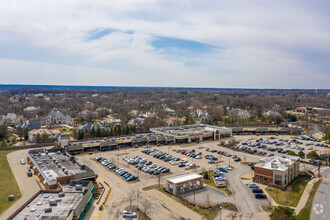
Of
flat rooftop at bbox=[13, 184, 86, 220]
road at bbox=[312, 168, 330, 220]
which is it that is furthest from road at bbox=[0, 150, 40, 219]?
road at bbox=[312, 168, 330, 220]

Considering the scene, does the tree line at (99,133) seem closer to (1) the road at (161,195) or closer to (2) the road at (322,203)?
(1) the road at (161,195)

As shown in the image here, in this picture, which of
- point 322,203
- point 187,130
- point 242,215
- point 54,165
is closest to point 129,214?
point 242,215

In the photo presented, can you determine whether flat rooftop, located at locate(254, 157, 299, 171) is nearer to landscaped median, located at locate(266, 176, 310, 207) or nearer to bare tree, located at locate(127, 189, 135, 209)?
landscaped median, located at locate(266, 176, 310, 207)

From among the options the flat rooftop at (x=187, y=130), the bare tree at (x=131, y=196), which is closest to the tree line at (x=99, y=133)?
the flat rooftop at (x=187, y=130)

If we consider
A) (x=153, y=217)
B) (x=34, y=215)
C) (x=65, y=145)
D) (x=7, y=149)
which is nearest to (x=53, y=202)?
(x=34, y=215)

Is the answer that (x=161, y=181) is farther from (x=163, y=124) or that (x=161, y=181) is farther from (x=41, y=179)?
(x=163, y=124)

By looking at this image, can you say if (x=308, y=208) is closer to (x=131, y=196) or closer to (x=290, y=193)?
(x=290, y=193)
